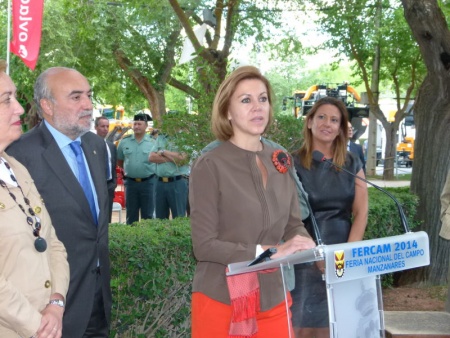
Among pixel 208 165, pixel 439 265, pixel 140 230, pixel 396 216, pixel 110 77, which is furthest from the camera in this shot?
pixel 110 77

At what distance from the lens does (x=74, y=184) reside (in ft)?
12.9

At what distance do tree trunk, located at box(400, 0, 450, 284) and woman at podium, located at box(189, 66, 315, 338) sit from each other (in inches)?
219

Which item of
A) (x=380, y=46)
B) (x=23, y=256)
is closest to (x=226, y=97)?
(x=23, y=256)

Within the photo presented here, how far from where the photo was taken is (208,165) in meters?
3.49

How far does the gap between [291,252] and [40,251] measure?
1.06m

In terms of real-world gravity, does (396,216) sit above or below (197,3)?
below

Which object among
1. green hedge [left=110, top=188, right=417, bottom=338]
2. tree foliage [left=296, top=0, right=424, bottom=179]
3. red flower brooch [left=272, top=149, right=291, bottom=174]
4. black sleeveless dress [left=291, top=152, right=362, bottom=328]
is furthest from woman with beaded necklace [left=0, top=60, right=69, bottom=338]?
tree foliage [left=296, top=0, right=424, bottom=179]

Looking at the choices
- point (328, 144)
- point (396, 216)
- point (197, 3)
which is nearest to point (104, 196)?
point (328, 144)

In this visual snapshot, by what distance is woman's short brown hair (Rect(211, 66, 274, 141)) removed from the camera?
366 centimetres

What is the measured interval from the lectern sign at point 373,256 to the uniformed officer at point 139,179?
900 cm

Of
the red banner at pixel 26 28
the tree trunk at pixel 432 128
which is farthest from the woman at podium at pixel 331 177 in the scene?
the red banner at pixel 26 28

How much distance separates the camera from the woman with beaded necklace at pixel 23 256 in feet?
9.82

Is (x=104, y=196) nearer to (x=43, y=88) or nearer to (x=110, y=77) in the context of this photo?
(x=43, y=88)

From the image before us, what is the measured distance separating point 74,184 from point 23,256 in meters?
0.90
